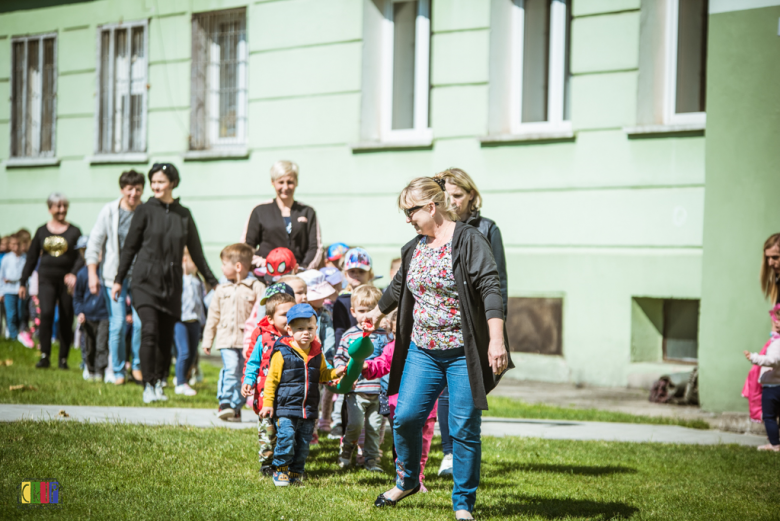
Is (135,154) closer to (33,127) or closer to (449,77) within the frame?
(33,127)

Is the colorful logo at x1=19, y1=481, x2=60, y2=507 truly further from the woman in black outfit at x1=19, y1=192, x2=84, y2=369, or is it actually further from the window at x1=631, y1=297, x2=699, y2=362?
the window at x1=631, y1=297, x2=699, y2=362

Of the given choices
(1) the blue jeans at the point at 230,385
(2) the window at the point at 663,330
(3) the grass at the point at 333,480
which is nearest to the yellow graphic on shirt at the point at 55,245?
(1) the blue jeans at the point at 230,385

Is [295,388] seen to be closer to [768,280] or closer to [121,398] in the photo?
[121,398]

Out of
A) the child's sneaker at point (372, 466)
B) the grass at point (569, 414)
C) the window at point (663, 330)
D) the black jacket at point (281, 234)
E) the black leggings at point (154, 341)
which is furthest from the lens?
the window at point (663, 330)

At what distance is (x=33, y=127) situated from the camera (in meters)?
16.5

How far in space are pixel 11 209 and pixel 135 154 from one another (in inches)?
127

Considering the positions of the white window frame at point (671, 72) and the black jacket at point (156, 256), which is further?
the white window frame at point (671, 72)

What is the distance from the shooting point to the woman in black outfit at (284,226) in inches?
328

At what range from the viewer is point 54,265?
1131 cm

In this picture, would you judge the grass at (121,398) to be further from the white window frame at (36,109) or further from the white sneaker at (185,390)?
the white window frame at (36,109)

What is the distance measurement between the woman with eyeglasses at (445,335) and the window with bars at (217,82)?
9.31 meters

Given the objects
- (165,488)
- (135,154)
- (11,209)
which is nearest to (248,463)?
(165,488)

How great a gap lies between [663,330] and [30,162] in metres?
11.2

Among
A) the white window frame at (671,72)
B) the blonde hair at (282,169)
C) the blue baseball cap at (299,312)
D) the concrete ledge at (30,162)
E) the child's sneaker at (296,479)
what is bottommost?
the child's sneaker at (296,479)
